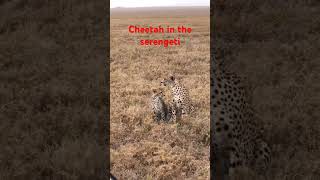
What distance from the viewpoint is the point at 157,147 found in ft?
17.3

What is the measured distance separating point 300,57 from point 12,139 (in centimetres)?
653

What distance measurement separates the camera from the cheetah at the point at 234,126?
4.18 m

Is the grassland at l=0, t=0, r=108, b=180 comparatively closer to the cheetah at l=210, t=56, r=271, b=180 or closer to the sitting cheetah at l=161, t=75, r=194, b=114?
the sitting cheetah at l=161, t=75, r=194, b=114

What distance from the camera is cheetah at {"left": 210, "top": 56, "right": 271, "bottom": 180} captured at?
4176 millimetres

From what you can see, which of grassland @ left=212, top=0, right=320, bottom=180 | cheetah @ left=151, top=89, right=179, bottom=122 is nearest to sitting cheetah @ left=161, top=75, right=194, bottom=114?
cheetah @ left=151, top=89, right=179, bottom=122

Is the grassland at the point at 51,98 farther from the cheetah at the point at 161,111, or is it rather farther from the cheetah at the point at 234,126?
the cheetah at the point at 234,126

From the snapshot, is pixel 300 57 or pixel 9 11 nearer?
pixel 300 57

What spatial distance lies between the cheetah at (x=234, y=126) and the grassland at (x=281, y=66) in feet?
0.83

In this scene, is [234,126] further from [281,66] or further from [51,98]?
[281,66]

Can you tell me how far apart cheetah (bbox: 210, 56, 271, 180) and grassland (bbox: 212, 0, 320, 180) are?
252mm

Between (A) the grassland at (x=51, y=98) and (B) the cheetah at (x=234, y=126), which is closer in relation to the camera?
(B) the cheetah at (x=234, y=126)

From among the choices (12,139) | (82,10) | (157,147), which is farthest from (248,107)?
(82,10)

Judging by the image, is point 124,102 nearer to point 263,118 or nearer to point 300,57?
point 263,118

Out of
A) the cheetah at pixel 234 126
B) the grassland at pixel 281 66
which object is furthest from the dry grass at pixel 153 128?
the grassland at pixel 281 66
